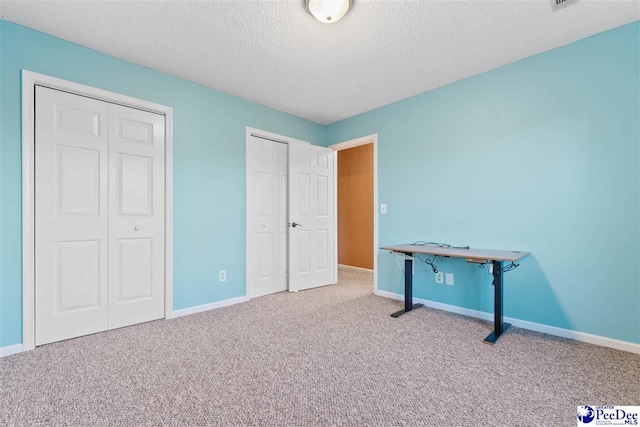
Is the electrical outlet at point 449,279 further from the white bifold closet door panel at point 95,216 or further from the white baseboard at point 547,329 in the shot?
the white bifold closet door panel at point 95,216

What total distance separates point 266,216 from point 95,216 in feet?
5.68

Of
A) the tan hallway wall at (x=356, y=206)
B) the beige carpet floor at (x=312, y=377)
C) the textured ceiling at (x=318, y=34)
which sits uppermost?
the textured ceiling at (x=318, y=34)

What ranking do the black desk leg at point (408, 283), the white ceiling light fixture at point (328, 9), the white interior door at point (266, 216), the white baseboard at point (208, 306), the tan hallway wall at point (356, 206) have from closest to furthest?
the white ceiling light fixture at point (328, 9) → the white baseboard at point (208, 306) → the black desk leg at point (408, 283) → the white interior door at point (266, 216) → the tan hallway wall at point (356, 206)

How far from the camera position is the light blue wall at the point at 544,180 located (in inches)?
83.4

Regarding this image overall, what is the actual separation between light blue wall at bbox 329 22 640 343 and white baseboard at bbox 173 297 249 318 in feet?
6.80

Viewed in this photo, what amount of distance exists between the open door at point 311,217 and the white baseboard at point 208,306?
73 centimetres

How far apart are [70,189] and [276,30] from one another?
80.1 inches

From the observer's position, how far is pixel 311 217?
402 centimetres

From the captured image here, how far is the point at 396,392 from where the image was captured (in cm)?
162

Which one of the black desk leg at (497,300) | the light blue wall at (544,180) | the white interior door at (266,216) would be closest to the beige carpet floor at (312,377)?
the black desk leg at (497,300)

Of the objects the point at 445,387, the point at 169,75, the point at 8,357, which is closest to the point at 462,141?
the point at 445,387

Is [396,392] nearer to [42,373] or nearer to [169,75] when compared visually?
[42,373]

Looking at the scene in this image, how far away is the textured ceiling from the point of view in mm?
1929

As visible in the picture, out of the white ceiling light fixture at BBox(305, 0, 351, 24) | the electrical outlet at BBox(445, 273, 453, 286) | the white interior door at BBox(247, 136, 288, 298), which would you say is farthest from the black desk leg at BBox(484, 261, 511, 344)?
the white interior door at BBox(247, 136, 288, 298)
